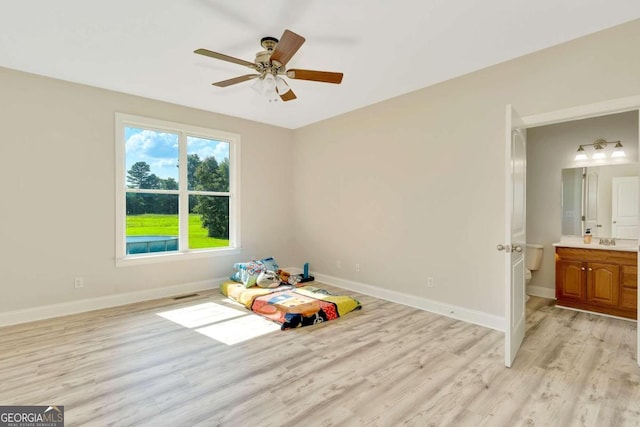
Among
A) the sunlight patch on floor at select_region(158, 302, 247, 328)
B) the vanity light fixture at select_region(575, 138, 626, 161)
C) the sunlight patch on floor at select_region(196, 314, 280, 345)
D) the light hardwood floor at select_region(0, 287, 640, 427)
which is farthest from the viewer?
the vanity light fixture at select_region(575, 138, 626, 161)

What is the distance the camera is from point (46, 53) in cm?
304

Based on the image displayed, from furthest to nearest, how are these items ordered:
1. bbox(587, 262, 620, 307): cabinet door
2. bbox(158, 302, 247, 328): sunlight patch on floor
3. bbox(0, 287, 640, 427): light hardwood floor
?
bbox(587, 262, 620, 307): cabinet door → bbox(158, 302, 247, 328): sunlight patch on floor → bbox(0, 287, 640, 427): light hardwood floor

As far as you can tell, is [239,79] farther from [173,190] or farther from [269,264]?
[269,264]

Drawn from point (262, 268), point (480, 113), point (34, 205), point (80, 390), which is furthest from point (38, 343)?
point (480, 113)

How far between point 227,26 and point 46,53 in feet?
6.43

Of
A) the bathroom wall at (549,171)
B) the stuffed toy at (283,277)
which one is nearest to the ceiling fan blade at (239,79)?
the stuffed toy at (283,277)

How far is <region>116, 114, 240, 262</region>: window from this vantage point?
4215 mm

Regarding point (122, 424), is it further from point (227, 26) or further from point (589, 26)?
point (589, 26)

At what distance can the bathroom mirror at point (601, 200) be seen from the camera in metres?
3.84

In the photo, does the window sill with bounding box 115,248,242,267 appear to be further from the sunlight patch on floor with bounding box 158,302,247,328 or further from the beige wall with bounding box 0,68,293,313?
the sunlight patch on floor with bounding box 158,302,247,328

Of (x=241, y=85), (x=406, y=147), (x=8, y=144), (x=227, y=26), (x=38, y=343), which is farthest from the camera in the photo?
(x=406, y=147)

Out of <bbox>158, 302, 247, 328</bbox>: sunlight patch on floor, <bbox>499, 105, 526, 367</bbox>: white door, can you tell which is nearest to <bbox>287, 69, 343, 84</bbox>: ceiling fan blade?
<bbox>499, 105, 526, 367</bbox>: white door

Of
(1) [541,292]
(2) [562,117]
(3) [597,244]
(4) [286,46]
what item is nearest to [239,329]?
(4) [286,46]

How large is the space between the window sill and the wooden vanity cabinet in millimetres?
4699
